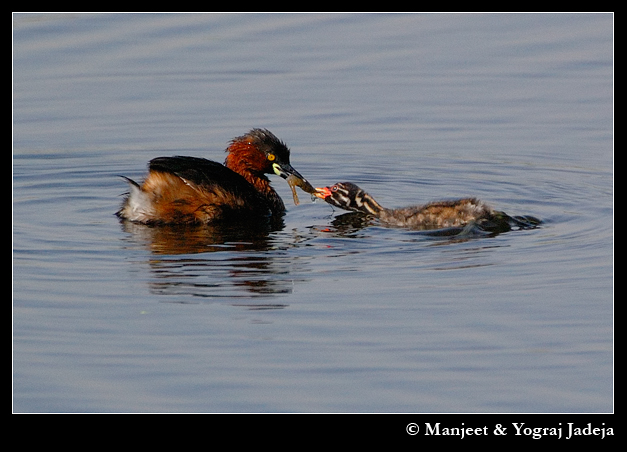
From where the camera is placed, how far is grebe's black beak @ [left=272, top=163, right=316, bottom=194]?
1095 centimetres

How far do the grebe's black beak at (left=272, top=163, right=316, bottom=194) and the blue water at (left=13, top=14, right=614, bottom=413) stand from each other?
0.80ft

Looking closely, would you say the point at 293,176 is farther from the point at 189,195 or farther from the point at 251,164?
the point at 189,195

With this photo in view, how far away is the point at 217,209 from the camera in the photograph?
10.1 m

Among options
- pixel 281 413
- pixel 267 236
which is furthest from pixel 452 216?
pixel 281 413

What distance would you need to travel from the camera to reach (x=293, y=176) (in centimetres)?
1099

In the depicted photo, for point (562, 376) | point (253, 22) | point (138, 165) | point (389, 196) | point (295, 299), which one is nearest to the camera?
point (562, 376)

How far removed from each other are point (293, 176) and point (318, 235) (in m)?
1.11

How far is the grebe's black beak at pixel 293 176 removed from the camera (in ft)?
35.9

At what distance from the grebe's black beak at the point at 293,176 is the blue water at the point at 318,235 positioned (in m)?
0.24

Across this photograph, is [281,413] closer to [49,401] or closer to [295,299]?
[49,401]

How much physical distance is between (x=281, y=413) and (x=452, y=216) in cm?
406

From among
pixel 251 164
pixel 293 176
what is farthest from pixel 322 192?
pixel 251 164

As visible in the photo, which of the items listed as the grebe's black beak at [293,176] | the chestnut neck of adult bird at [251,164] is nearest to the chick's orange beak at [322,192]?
the grebe's black beak at [293,176]

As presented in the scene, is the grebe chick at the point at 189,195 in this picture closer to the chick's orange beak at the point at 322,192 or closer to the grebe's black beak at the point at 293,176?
the grebe's black beak at the point at 293,176
